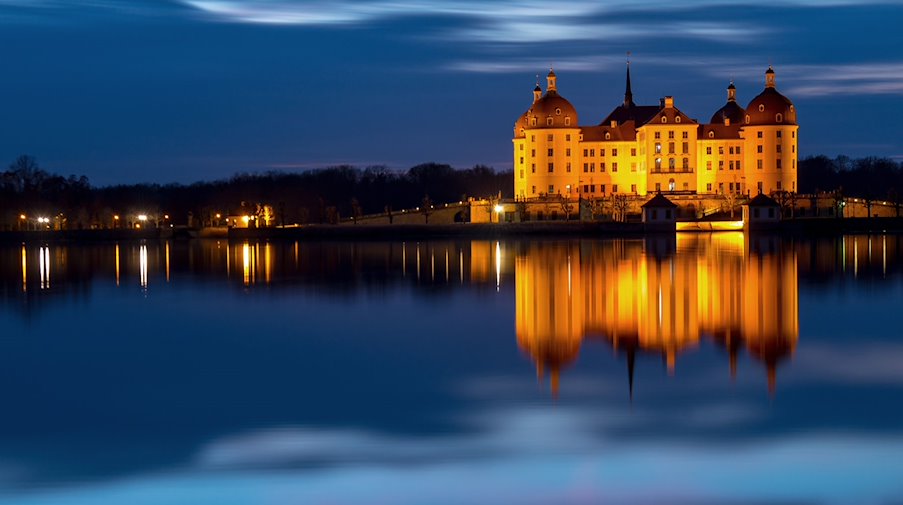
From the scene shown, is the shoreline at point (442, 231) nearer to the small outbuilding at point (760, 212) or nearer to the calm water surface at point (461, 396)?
the small outbuilding at point (760, 212)

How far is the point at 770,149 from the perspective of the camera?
222 ft

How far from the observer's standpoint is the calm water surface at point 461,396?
845cm

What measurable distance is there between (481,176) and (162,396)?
101188mm

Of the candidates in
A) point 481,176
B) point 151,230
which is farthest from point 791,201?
point 481,176

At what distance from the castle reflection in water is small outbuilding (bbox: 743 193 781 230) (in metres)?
9.64

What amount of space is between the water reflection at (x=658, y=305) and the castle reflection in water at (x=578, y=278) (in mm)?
28

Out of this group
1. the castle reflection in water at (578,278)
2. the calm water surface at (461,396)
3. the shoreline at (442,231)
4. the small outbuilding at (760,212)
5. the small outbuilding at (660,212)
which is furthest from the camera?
the small outbuilding at (660,212)

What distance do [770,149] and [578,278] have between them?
4442 centimetres

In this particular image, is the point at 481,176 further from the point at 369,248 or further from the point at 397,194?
the point at 369,248

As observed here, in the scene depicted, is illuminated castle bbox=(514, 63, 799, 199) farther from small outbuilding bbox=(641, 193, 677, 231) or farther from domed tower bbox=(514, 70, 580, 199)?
small outbuilding bbox=(641, 193, 677, 231)

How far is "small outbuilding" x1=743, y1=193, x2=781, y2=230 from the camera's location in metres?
58.9

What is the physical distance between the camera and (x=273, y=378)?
42.1 ft

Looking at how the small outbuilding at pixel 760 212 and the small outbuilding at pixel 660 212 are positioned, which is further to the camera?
the small outbuilding at pixel 660 212

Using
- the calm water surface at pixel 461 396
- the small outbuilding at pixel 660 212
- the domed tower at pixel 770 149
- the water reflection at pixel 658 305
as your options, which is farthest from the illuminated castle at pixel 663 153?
the calm water surface at pixel 461 396
